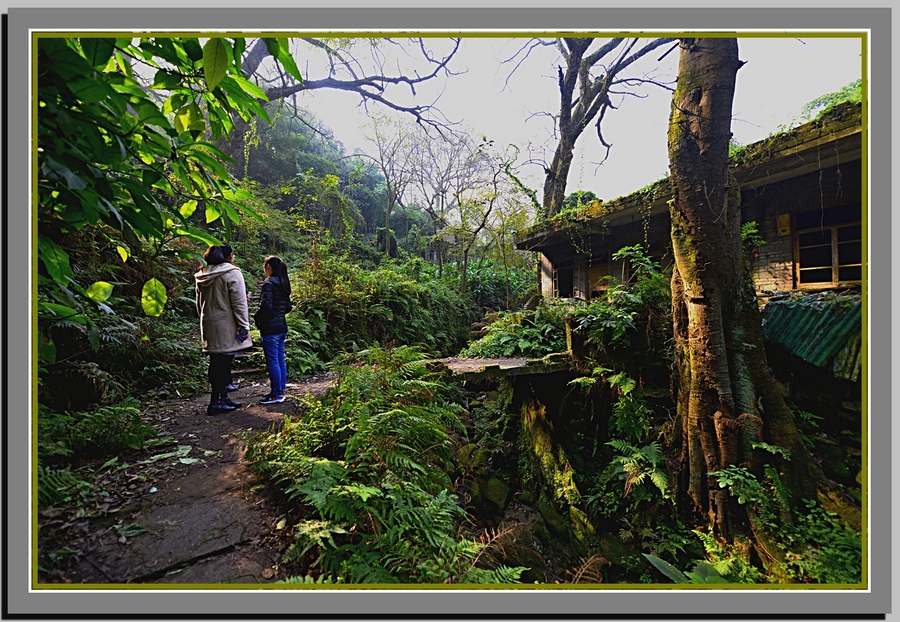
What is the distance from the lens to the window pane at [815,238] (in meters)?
5.51

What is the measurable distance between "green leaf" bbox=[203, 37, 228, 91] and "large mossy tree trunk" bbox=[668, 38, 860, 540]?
435cm

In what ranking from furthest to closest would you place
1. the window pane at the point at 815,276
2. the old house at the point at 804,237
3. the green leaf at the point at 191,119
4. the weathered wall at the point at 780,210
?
the window pane at the point at 815,276
the weathered wall at the point at 780,210
the old house at the point at 804,237
the green leaf at the point at 191,119

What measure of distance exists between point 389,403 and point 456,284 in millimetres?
12274

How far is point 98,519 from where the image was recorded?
1.69 metres

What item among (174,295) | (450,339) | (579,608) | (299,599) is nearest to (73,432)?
(299,599)

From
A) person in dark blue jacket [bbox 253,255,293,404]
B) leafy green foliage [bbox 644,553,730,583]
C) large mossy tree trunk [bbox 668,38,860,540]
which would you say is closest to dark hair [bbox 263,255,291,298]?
person in dark blue jacket [bbox 253,255,293,404]

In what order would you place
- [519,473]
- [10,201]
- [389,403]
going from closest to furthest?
[10,201] < [389,403] < [519,473]

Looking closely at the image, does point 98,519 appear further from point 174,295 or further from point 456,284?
point 456,284

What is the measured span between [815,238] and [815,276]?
0.66 m

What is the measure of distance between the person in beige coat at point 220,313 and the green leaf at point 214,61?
9.17ft

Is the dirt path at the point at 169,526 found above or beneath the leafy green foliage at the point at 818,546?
above

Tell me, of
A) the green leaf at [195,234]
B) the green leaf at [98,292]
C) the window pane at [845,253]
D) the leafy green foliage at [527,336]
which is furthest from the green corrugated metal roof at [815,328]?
the green leaf at [98,292]

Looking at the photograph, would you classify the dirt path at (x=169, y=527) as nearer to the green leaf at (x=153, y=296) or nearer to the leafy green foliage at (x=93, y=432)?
the leafy green foliage at (x=93, y=432)

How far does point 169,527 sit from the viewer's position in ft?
5.77
